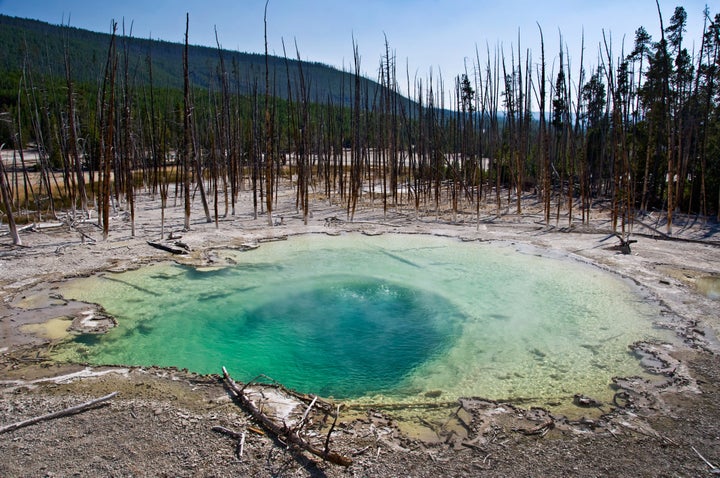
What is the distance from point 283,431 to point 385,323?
3611 mm

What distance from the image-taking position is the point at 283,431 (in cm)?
434

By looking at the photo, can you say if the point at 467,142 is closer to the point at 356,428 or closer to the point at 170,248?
the point at 170,248

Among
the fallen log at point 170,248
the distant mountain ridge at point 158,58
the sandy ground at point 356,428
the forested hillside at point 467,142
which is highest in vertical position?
the distant mountain ridge at point 158,58

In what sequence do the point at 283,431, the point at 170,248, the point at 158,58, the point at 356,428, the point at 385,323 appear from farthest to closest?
the point at 158,58
the point at 170,248
the point at 385,323
the point at 356,428
the point at 283,431

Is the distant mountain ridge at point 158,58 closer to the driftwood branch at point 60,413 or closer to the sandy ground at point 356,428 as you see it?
the sandy ground at point 356,428

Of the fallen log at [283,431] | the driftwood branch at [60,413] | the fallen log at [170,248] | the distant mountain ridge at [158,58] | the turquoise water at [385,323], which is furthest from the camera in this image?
the distant mountain ridge at [158,58]

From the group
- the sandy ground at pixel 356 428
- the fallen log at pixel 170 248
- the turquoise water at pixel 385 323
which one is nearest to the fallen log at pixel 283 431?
the sandy ground at pixel 356 428

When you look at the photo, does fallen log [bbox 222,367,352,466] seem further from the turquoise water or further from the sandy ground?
the turquoise water

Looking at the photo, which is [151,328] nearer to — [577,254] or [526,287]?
[526,287]

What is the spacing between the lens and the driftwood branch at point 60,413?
4364mm

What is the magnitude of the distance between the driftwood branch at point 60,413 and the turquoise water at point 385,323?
4.42 feet

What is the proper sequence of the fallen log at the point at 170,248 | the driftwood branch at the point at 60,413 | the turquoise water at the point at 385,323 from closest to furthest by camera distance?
the driftwood branch at the point at 60,413 < the turquoise water at the point at 385,323 < the fallen log at the point at 170,248

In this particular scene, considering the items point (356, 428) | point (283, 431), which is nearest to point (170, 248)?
point (283, 431)

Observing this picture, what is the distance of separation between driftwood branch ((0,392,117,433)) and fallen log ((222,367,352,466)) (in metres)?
1.24
